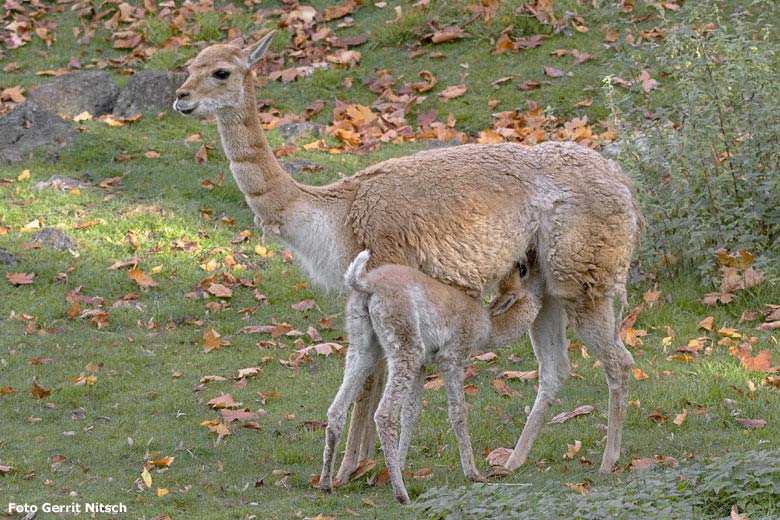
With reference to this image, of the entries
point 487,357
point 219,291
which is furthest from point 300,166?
point 487,357

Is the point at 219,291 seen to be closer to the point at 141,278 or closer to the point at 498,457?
the point at 141,278

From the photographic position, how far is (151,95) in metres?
14.5

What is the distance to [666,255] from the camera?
410 inches

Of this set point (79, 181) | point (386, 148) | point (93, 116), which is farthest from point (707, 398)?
point (93, 116)

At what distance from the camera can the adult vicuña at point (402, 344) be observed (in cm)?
671

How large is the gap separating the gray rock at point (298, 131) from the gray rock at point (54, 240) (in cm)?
313

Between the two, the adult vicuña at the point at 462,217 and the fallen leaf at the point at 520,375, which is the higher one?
the adult vicuña at the point at 462,217

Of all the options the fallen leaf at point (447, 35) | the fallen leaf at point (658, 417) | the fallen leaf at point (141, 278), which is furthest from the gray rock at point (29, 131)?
the fallen leaf at point (658, 417)

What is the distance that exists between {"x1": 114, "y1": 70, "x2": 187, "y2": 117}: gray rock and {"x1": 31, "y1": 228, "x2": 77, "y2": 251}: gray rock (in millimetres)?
3349

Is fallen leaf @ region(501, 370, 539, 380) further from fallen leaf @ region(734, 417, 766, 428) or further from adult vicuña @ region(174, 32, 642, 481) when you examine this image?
fallen leaf @ region(734, 417, 766, 428)

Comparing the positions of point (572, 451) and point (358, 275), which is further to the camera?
point (572, 451)

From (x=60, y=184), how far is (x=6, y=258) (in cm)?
188

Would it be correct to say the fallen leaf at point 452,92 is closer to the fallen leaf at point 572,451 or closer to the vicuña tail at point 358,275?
the fallen leaf at point 572,451

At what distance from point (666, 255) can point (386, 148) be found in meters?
3.92
